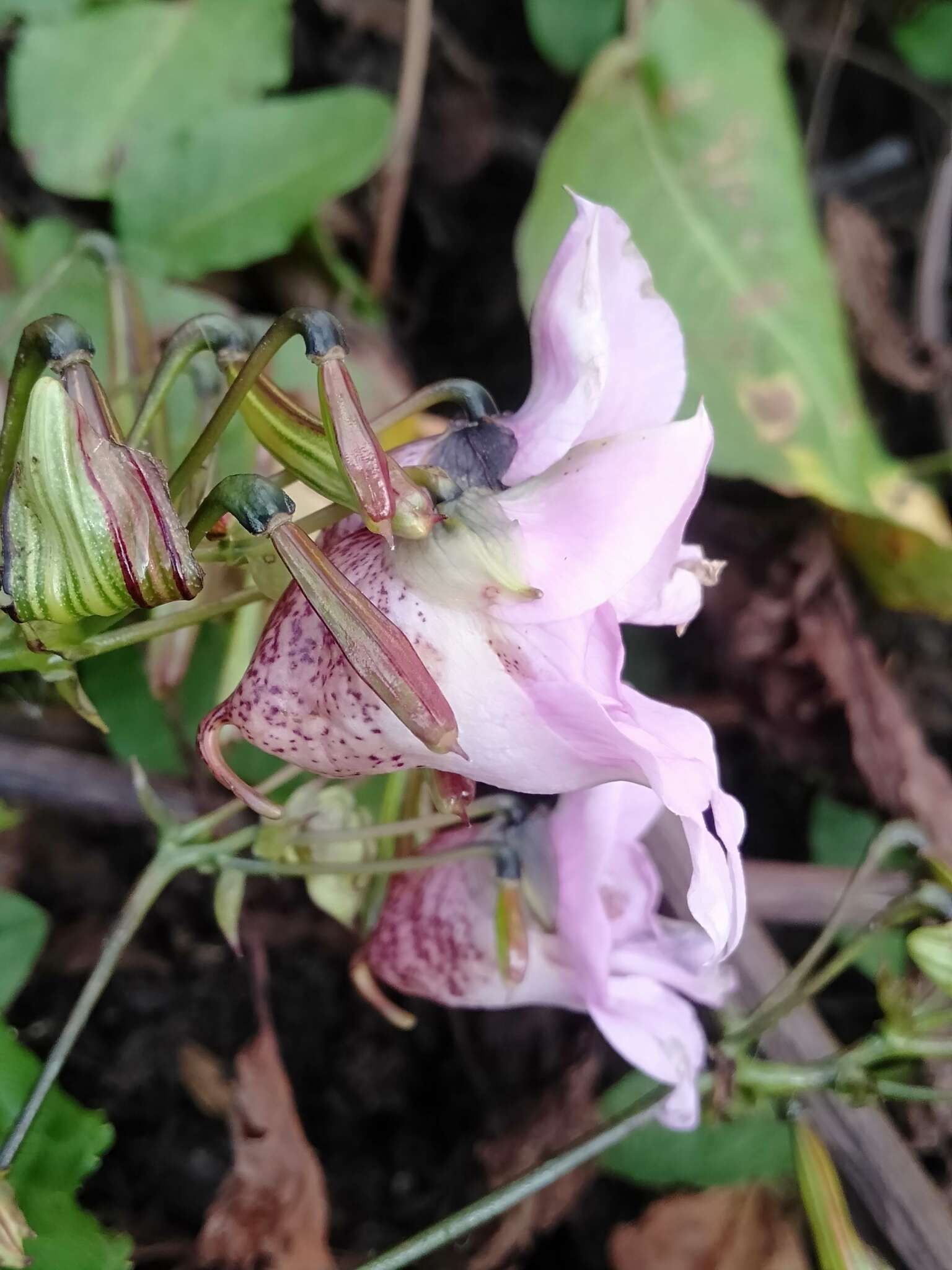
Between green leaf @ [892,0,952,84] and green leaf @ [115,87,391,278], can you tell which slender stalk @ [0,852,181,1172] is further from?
green leaf @ [892,0,952,84]

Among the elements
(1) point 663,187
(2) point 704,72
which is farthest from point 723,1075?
(2) point 704,72

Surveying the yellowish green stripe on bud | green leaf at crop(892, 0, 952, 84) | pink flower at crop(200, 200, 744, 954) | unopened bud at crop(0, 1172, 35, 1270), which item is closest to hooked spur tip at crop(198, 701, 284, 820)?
pink flower at crop(200, 200, 744, 954)

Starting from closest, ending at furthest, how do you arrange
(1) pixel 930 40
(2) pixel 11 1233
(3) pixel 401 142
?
1. (2) pixel 11 1233
2. (3) pixel 401 142
3. (1) pixel 930 40

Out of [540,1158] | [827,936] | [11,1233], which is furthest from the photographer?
[540,1158]

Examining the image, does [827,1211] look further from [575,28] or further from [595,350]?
[575,28]

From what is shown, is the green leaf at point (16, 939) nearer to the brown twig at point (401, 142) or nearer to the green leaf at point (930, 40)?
the brown twig at point (401, 142)

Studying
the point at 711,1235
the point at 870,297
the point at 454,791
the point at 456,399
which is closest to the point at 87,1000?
the point at 454,791

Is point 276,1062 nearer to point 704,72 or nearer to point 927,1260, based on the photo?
point 927,1260
